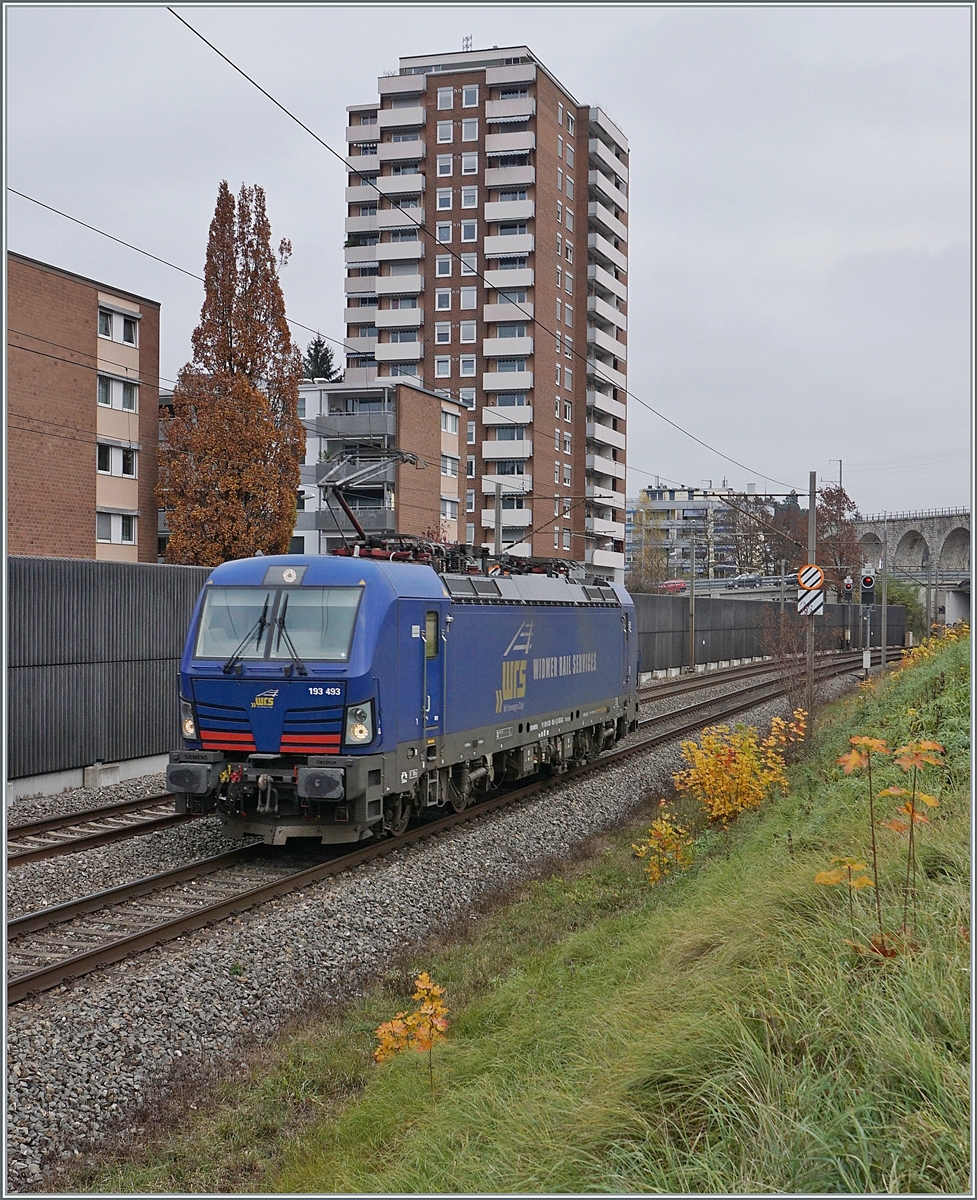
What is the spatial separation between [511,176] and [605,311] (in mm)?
11174

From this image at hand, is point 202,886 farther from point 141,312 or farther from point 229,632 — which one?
point 141,312

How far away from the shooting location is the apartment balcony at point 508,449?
210 ft

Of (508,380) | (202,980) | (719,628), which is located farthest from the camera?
(508,380)

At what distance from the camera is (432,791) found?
13.3 meters

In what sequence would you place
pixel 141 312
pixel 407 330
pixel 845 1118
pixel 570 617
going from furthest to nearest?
pixel 407 330 → pixel 141 312 → pixel 570 617 → pixel 845 1118

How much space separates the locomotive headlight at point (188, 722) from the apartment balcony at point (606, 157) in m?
64.9

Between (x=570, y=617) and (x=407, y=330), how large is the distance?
168 ft

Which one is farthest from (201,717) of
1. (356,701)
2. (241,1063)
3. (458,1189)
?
(458,1189)

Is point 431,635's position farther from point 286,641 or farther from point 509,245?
point 509,245

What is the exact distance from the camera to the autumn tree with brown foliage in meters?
36.8

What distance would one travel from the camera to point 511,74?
2464 inches

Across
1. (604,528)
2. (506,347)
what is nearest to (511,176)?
(506,347)

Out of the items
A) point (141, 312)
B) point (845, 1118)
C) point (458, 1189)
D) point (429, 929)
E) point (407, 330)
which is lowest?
point (429, 929)

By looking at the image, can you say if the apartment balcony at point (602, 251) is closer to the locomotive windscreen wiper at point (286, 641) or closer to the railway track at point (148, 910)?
the railway track at point (148, 910)
